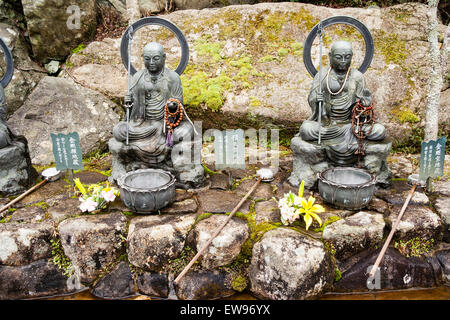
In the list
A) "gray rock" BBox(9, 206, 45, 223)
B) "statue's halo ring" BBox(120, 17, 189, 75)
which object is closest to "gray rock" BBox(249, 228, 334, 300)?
"gray rock" BBox(9, 206, 45, 223)

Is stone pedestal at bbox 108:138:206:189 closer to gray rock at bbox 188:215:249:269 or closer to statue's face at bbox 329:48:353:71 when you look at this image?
gray rock at bbox 188:215:249:269

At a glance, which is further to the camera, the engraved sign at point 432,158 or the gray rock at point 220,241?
the engraved sign at point 432,158

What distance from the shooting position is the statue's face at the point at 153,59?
17.8 ft

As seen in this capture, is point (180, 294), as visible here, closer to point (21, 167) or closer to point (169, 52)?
point (21, 167)

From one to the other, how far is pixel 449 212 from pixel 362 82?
211 centimetres

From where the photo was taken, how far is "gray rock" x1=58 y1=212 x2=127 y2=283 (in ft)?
15.3

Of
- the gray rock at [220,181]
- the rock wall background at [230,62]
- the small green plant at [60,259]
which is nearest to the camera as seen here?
the small green plant at [60,259]

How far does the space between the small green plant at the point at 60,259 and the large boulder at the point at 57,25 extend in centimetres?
572

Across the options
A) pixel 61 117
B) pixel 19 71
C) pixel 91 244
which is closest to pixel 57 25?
pixel 19 71

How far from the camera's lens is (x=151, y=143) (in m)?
5.62

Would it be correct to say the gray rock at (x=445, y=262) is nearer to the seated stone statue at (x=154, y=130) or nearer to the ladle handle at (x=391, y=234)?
the ladle handle at (x=391, y=234)

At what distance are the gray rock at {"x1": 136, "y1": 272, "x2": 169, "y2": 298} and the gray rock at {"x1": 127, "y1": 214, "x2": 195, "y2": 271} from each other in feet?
0.32

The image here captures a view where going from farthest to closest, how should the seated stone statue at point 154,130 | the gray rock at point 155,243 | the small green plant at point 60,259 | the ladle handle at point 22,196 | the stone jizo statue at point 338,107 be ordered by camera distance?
the seated stone statue at point 154,130 → the stone jizo statue at point 338,107 → the ladle handle at point 22,196 → the small green plant at point 60,259 → the gray rock at point 155,243

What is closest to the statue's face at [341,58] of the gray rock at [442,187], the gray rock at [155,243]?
the gray rock at [442,187]
